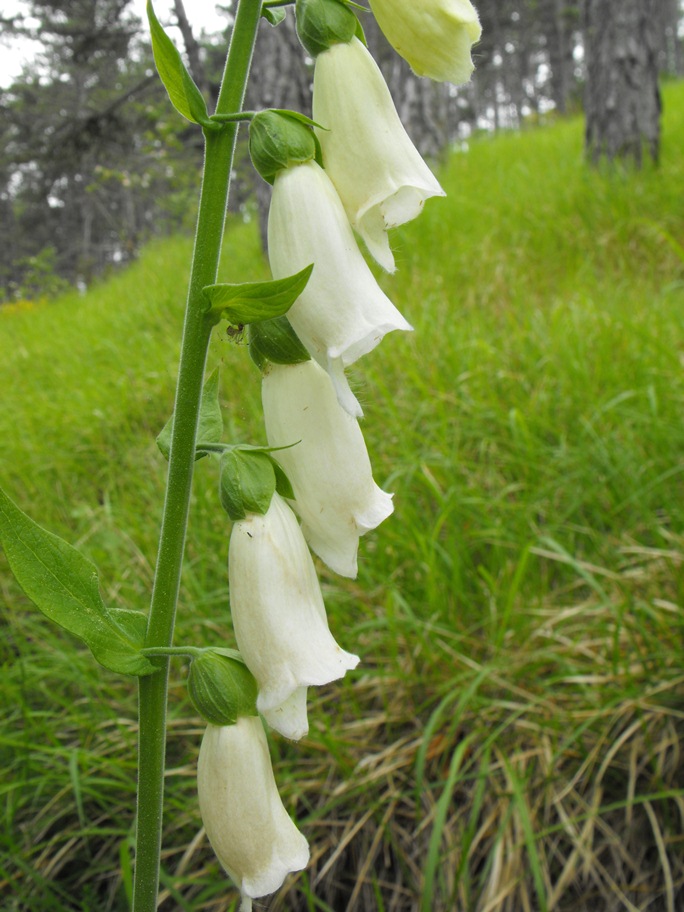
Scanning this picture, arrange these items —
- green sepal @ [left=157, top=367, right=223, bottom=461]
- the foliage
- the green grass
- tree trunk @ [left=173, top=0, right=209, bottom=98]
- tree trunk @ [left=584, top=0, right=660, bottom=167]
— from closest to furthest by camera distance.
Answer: green sepal @ [left=157, top=367, right=223, bottom=461] < the green grass < tree trunk @ [left=173, top=0, right=209, bottom=98] < tree trunk @ [left=584, top=0, right=660, bottom=167] < the foliage

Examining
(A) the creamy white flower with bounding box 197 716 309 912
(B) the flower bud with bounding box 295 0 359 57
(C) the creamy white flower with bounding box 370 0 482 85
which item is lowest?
(A) the creamy white flower with bounding box 197 716 309 912

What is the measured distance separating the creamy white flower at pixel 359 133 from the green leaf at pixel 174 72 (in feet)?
0.30

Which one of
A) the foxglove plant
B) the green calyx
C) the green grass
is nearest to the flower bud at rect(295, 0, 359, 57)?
the foxglove plant

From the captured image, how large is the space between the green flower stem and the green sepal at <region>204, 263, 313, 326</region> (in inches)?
0.9

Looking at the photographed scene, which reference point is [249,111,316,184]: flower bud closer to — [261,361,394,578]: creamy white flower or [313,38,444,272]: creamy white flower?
[313,38,444,272]: creamy white flower

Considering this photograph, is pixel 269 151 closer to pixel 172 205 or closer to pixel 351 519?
pixel 351 519

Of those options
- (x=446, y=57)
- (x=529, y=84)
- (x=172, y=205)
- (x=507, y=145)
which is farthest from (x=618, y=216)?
(x=529, y=84)

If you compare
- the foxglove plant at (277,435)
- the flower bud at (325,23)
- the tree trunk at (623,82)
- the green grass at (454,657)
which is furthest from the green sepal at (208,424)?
the tree trunk at (623,82)

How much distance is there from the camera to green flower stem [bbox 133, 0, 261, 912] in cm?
65

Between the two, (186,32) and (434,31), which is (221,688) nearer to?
(434,31)

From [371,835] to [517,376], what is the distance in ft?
4.19

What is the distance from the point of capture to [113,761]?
4.68 ft

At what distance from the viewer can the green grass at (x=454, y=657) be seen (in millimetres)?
1368

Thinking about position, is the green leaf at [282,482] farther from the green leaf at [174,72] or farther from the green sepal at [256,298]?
the green leaf at [174,72]
